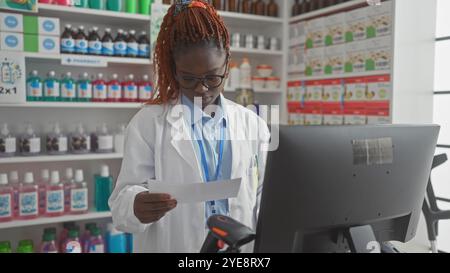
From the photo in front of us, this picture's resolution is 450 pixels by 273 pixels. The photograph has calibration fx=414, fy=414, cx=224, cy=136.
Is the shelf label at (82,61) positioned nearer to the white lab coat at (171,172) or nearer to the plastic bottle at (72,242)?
the plastic bottle at (72,242)

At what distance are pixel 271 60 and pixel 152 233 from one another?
2689 mm

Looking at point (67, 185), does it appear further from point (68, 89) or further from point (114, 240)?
point (68, 89)

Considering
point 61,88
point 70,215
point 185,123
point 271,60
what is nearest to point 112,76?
point 61,88

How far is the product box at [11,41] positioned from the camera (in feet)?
8.23

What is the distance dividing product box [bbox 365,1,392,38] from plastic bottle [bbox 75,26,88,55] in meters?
1.90

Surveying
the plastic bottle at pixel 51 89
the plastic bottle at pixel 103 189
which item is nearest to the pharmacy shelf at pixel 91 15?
the plastic bottle at pixel 51 89

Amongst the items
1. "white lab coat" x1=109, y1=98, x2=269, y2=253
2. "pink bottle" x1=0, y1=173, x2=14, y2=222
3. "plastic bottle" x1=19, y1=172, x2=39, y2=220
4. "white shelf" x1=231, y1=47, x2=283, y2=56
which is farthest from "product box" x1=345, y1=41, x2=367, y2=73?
"pink bottle" x1=0, y1=173, x2=14, y2=222

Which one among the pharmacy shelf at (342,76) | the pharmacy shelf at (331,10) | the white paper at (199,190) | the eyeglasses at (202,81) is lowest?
the white paper at (199,190)

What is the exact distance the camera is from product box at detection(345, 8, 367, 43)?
110 inches

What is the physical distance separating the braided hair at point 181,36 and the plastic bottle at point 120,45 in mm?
1575

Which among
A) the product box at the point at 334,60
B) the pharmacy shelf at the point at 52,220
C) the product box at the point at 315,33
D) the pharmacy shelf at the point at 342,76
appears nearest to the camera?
the pharmacy shelf at the point at 52,220

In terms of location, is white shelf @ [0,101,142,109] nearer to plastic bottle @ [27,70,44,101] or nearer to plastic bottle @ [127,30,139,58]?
plastic bottle @ [27,70,44,101]

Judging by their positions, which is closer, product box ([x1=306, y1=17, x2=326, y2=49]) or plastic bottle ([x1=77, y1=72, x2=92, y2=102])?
plastic bottle ([x1=77, y1=72, x2=92, y2=102])

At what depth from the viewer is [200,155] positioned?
4.41ft
